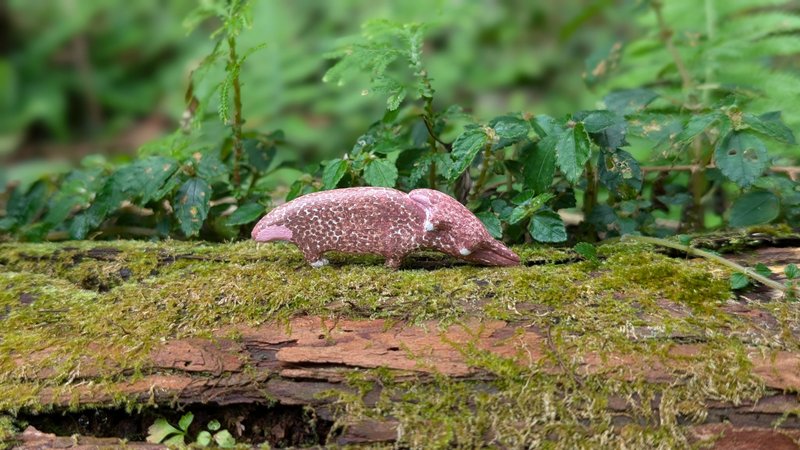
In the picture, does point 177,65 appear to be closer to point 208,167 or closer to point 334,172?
point 208,167

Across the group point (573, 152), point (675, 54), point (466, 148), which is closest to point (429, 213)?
point (466, 148)

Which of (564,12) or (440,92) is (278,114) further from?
(564,12)

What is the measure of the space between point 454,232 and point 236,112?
1.19m

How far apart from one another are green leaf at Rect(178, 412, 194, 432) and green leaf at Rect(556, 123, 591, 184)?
1467mm

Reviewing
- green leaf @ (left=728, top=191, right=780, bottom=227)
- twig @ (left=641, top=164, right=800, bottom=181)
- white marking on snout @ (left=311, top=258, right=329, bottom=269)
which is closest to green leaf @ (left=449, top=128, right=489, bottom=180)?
white marking on snout @ (left=311, top=258, right=329, bottom=269)

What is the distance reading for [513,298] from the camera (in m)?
2.32

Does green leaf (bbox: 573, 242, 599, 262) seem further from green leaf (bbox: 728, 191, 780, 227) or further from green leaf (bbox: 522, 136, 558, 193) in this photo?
green leaf (bbox: 728, 191, 780, 227)

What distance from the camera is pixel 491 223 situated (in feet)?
8.68

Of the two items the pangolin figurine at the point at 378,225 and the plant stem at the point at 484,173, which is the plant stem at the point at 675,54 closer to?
the plant stem at the point at 484,173

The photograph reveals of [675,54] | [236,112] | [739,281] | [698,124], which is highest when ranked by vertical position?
[675,54]

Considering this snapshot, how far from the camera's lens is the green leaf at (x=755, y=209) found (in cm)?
271

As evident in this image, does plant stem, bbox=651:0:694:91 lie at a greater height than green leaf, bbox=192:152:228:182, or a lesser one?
greater

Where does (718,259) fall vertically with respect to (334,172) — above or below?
below

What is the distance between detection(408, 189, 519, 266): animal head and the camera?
2.43m
